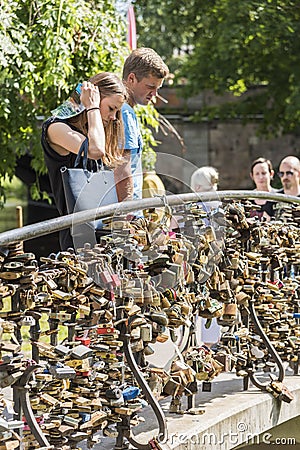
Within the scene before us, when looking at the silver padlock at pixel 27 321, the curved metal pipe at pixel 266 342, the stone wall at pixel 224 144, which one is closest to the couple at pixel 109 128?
the silver padlock at pixel 27 321

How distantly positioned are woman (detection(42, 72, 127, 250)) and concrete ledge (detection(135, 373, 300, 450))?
3.06 feet

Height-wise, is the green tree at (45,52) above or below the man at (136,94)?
above

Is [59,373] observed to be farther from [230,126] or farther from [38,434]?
[230,126]

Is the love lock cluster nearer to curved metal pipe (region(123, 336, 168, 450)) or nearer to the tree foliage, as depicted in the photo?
curved metal pipe (region(123, 336, 168, 450))

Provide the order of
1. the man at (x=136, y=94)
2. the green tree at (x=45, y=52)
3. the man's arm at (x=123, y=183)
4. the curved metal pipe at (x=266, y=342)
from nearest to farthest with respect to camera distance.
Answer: the man's arm at (x=123, y=183) → the man at (x=136, y=94) → the curved metal pipe at (x=266, y=342) → the green tree at (x=45, y=52)

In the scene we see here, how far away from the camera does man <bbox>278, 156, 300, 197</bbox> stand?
7.30 metres

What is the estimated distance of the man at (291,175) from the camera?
24.0ft

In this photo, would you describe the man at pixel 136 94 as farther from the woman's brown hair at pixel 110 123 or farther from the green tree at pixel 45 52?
the green tree at pixel 45 52

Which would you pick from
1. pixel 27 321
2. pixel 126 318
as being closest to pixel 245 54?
pixel 126 318

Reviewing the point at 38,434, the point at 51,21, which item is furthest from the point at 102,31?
the point at 38,434

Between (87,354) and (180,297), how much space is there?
80cm

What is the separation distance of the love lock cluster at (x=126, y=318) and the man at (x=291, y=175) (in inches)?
76.9

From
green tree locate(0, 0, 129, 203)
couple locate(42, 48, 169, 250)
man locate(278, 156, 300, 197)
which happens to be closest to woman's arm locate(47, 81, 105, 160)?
couple locate(42, 48, 169, 250)

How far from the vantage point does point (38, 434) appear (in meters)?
3.31
